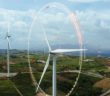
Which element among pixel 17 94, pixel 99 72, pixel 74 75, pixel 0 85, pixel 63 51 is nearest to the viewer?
pixel 63 51

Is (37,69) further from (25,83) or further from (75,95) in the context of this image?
(75,95)

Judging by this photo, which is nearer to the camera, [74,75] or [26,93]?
[26,93]

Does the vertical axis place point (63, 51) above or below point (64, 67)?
above

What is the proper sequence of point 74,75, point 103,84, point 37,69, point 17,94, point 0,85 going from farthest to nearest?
point 37,69
point 74,75
point 103,84
point 0,85
point 17,94

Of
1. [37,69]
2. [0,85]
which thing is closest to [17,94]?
[0,85]

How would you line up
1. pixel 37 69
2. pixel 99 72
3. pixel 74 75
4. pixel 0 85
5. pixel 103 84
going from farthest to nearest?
1. pixel 99 72
2. pixel 37 69
3. pixel 74 75
4. pixel 103 84
5. pixel 0 85

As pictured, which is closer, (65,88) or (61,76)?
(65,88)

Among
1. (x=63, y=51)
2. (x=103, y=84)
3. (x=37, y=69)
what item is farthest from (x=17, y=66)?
(x=63, y=51)

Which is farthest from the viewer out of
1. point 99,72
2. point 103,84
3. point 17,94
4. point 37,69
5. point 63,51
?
point 99,72

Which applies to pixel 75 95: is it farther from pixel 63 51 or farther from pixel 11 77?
pixel 63 51
